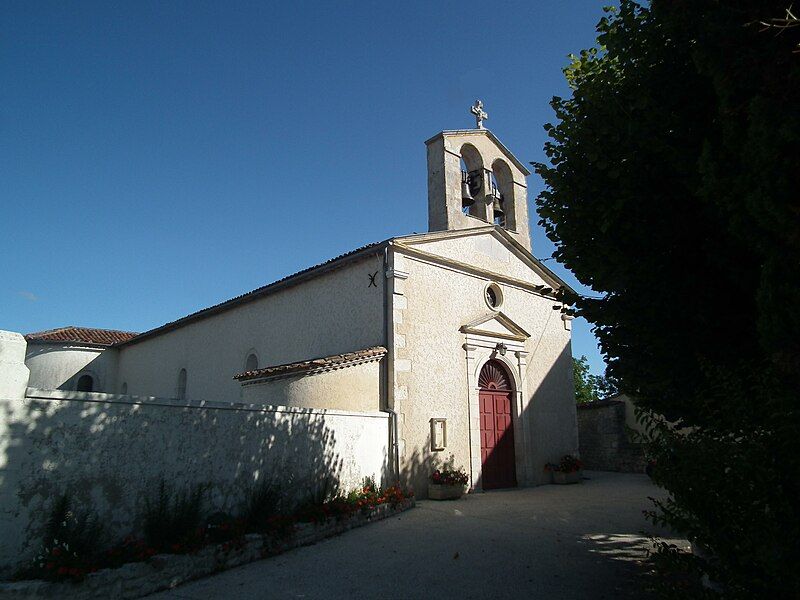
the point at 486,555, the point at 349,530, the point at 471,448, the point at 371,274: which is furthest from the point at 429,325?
the point at 486,555

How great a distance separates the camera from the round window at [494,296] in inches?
571

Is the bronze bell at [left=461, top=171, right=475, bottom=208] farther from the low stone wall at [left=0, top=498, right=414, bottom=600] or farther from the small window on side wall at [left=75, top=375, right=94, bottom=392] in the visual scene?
the small window on side wall at [left=75, top=375, right=94, bottom=392]

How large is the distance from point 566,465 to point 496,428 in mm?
2505

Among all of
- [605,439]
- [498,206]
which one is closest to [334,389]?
[498,206]

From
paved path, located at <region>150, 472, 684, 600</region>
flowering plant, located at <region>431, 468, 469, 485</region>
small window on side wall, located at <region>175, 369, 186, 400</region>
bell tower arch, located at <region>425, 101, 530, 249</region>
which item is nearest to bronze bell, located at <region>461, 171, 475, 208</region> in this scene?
bell tower arch, located at <region>425, 101, 530, 249</region>

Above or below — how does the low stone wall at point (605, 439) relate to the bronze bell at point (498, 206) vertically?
below

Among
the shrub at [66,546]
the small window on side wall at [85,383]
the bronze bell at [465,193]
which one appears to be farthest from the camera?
the small window on side wall at [85,383]

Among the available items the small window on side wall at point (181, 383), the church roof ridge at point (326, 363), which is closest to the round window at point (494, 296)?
the church roof ridge at point (326, 363)

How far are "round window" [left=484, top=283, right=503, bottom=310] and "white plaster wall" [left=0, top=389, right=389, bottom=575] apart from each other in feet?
22.1

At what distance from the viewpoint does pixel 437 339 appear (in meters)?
12.6

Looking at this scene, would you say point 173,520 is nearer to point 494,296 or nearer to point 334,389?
point 334,389

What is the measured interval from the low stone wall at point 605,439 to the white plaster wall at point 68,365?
19.2 meters

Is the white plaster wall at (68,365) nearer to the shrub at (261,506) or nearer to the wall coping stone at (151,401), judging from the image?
the wall coping stone at (151,401)

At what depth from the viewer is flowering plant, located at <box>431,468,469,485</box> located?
1131cm
